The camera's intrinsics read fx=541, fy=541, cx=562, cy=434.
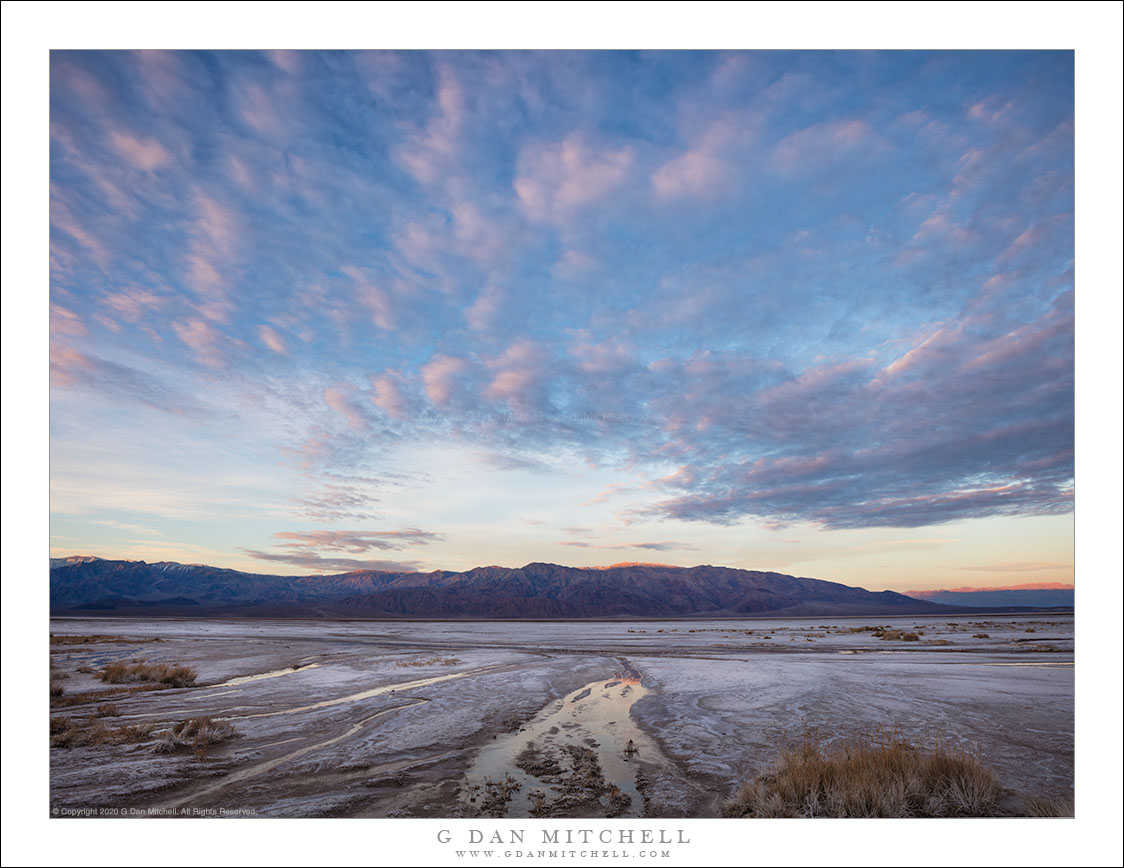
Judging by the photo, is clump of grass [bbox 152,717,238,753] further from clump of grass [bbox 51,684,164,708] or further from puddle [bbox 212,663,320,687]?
puddle [bbox 212,663,320,687]

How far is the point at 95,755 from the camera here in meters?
8.39

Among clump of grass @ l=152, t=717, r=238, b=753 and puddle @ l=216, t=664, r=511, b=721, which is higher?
clump of grass @ l=152, t=717, r=238, b=753

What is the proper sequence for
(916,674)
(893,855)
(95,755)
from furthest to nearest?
(916,674) < (95,755) < (893,855)

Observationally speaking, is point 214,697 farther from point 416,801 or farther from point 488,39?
point 488,39

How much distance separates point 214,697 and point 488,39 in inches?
628

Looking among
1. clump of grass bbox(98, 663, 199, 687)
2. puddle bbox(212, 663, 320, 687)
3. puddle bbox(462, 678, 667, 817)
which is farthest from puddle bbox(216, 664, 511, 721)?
clump of grass bbox(98, 663, 199, 687)

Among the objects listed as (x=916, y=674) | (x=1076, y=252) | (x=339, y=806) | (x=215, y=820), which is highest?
(x=1076, y=252)

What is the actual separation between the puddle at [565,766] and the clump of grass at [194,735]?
465 cm

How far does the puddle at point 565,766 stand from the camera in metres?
6.36

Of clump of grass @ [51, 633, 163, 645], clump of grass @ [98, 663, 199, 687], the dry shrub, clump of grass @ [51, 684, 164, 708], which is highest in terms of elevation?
the dry shrub

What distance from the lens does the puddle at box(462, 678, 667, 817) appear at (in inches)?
251

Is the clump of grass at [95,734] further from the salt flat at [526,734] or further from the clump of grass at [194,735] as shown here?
the salt flat at [526,734]

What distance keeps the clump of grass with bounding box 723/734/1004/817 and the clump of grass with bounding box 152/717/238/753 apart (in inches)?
331

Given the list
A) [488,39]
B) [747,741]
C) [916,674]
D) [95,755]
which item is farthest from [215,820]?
[916,674]
